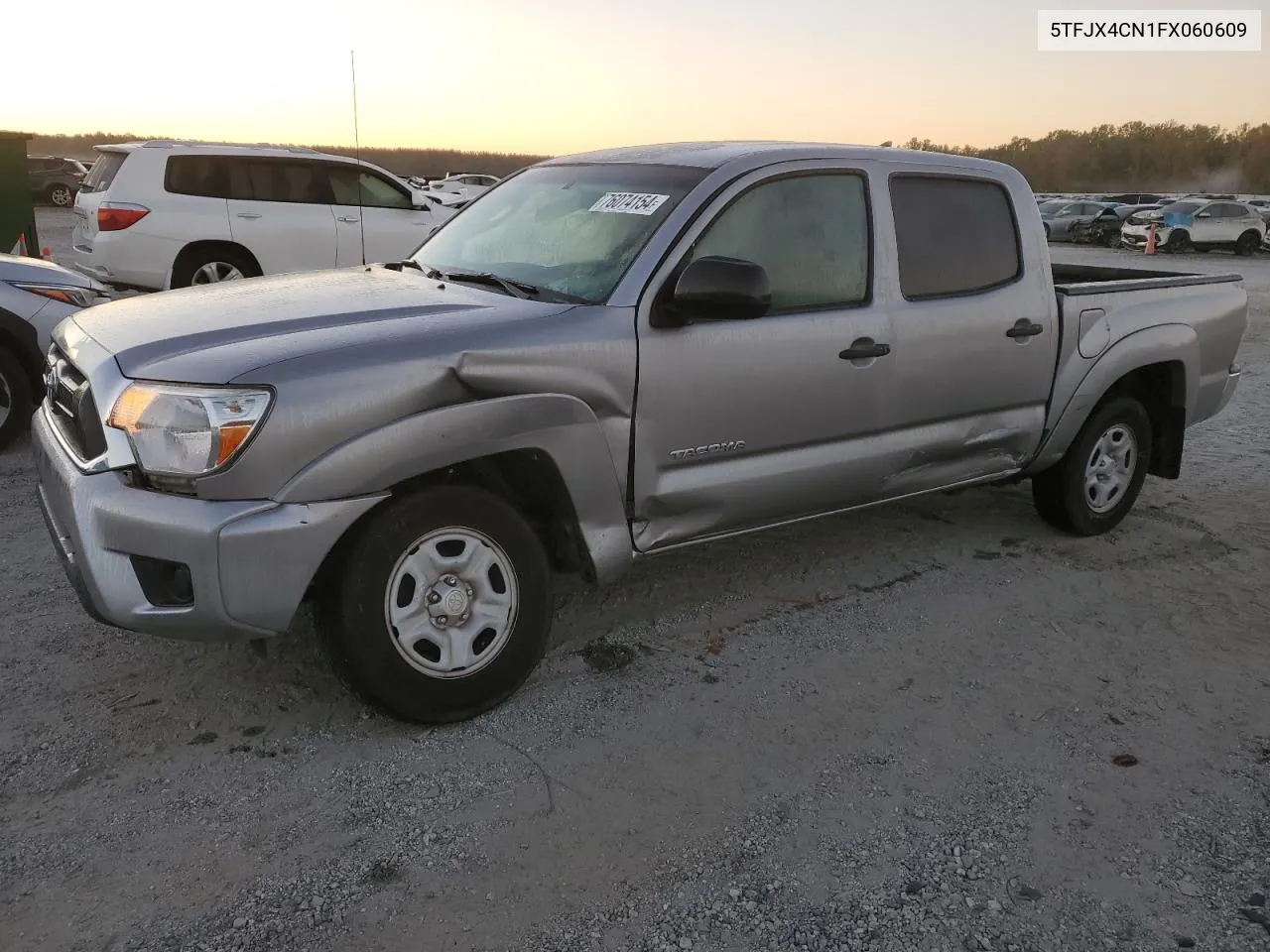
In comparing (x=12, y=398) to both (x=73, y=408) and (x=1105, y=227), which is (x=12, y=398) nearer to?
(x=73, y=408)

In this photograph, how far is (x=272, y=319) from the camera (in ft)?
10.1

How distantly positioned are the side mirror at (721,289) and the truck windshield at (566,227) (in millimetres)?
268

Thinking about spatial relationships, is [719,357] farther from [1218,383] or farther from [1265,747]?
[1218,383]

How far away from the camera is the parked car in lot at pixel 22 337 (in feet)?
19.6

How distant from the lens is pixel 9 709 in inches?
126

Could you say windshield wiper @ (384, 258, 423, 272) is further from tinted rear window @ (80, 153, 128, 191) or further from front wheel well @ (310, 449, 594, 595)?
tinted rear window @ (80, 153, 128, 191)

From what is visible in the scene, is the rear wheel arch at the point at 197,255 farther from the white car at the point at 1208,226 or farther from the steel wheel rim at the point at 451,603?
the white car at the point at 1208,226

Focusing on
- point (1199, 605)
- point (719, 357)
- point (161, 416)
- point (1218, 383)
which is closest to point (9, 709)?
point (161, 416)

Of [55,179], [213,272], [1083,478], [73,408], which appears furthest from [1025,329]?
[55,179]

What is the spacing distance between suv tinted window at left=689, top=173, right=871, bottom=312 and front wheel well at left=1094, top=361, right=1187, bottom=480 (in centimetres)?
194

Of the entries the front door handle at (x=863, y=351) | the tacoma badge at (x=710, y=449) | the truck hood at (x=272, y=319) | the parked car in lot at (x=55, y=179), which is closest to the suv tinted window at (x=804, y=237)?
the front door handle at (x=863, y=351)

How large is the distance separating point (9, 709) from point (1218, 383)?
18.7 ft

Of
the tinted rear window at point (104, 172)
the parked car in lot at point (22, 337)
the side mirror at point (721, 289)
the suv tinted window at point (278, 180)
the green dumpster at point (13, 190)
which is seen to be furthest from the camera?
the green dumpster at point (13, 190)

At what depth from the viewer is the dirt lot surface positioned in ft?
7.91
